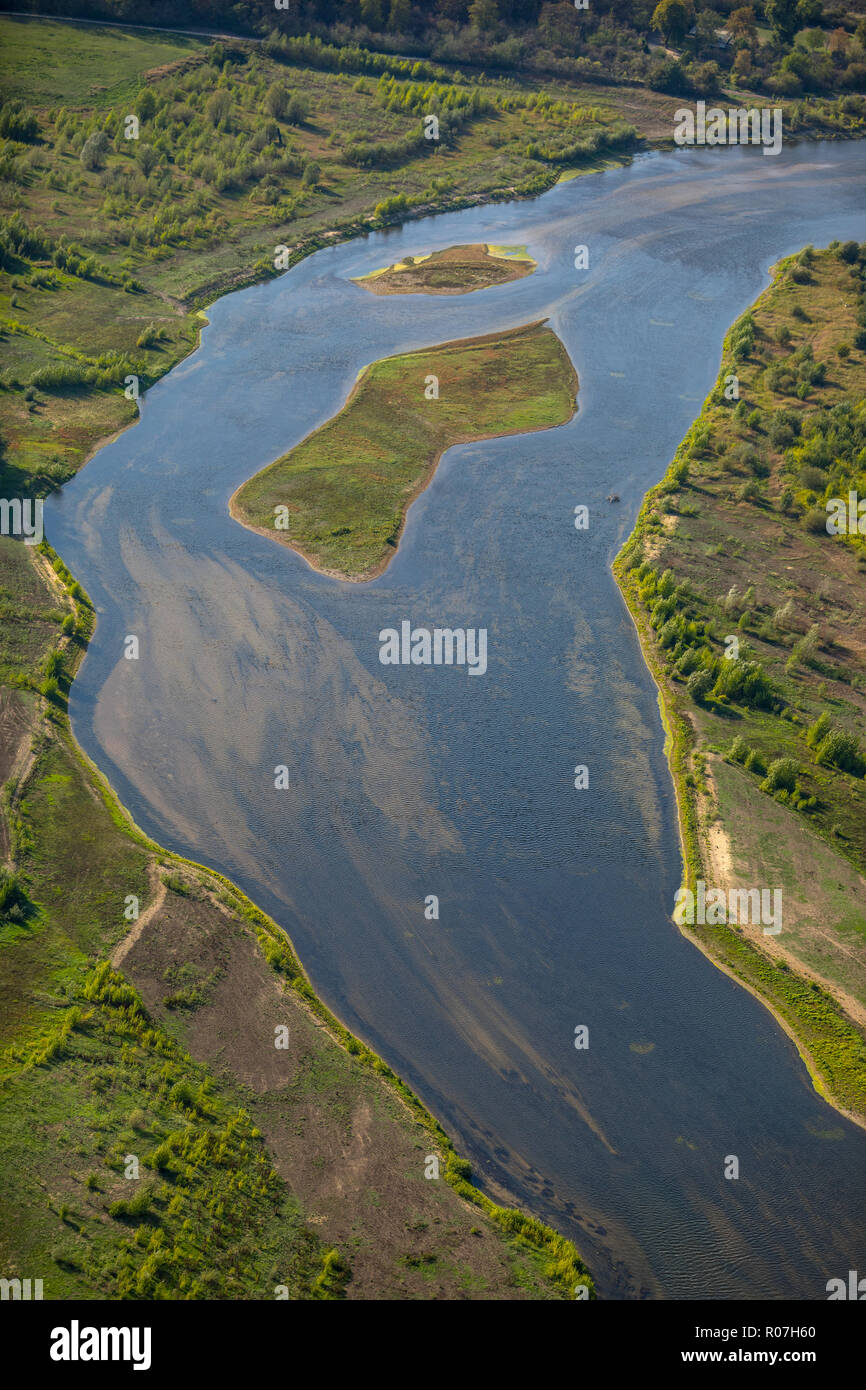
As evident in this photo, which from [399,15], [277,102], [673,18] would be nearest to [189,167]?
[277,102]

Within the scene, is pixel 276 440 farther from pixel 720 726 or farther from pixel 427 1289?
pixel 427 1289

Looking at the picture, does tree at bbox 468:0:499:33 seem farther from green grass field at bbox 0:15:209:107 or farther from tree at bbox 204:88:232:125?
tree at bbox 204:88:232:125

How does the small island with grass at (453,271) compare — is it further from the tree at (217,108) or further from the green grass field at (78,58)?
the green grass field at (78,58)

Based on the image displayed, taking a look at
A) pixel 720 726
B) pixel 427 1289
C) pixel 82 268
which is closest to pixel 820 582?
pixel 720 726

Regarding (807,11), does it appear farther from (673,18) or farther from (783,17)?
(673,18)

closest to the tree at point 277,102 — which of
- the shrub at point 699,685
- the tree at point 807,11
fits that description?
the tree at point 807,11

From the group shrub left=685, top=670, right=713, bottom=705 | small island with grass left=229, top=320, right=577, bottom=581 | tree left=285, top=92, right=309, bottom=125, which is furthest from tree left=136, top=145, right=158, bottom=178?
shrub left=685, top=670, right=713, bottom=705
